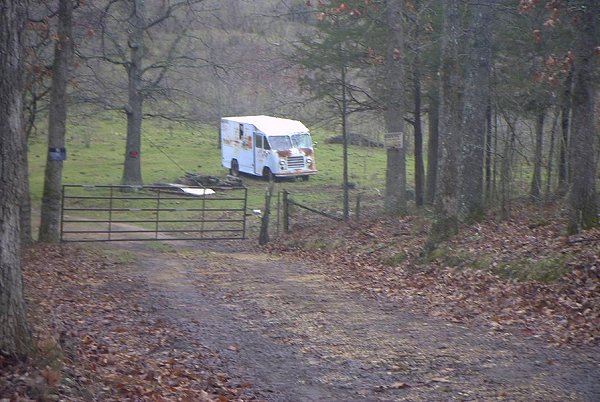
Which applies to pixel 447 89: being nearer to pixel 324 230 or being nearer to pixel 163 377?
pixel 324 230

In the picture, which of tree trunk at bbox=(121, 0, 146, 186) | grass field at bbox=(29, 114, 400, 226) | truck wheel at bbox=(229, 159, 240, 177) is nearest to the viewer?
tree trunk at bbox=(121, 0, 146, 186)

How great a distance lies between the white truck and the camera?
4416 cm

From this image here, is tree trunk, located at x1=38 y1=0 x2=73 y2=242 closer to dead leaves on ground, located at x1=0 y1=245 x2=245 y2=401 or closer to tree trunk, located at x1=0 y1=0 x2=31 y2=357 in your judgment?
dead leaves on ground, located at x1=0 y1=245 x2=245 y2=401

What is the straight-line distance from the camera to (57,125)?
20250 mm

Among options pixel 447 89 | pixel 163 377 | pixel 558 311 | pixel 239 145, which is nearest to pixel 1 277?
pixel 163 377

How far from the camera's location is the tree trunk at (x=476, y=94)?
18.0 m

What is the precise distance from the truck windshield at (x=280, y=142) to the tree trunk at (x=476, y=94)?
25049 millimetres

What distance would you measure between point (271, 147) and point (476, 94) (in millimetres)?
26150

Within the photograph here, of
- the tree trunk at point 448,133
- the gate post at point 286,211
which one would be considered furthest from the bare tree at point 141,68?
the tree trunk at point 448,133

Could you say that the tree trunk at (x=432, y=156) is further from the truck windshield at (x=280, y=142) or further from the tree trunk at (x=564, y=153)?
the truck windshield at (x=280, y=142)

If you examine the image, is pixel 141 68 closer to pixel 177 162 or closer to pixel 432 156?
pixel 177 162

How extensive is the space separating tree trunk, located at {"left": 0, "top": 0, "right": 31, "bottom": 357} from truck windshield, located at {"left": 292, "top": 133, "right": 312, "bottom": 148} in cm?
3783

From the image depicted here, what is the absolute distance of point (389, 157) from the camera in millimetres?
24922

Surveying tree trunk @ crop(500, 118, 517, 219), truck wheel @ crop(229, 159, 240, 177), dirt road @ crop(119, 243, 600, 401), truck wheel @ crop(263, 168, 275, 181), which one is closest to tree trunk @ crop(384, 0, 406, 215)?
tree trunk @ crop(500, 118, 517, 219)
